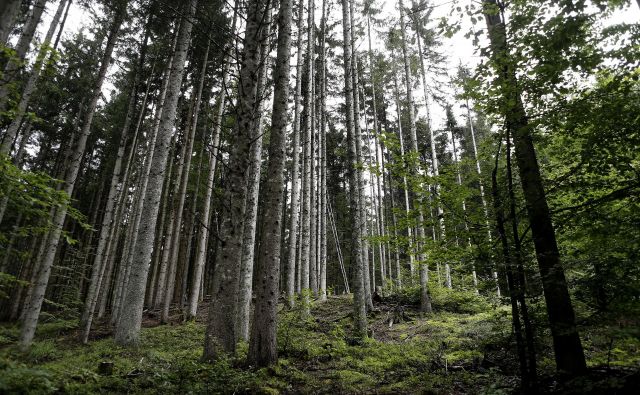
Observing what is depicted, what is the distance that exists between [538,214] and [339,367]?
4443 mm

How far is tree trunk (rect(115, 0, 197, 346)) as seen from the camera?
8.71m

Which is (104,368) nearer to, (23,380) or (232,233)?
(23,380)

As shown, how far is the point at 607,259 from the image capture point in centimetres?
318

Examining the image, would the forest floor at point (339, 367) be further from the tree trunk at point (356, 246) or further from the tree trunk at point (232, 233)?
the tree trunk at point (356, 246)

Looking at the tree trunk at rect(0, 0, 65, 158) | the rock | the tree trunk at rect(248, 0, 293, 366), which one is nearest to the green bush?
the rock

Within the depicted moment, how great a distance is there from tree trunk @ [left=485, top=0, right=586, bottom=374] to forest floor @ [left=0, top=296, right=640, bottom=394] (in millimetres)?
269

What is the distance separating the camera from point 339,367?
20.3ft

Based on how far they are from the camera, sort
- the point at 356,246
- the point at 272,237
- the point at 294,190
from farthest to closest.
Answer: the point at 294,190 → the point at 356,246 → the point at 272,237

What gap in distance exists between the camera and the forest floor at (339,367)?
3.51 meters

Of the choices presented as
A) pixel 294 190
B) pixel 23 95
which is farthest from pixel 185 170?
pixel 23 95

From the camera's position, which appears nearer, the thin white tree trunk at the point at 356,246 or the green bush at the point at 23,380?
the green bush at the point at 23,380

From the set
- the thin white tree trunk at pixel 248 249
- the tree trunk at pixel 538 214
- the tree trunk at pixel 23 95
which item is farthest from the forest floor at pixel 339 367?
the tree trunk at pixel 23 95

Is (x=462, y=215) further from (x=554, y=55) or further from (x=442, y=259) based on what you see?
(x=554, y=55)

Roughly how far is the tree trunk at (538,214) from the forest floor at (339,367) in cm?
27
